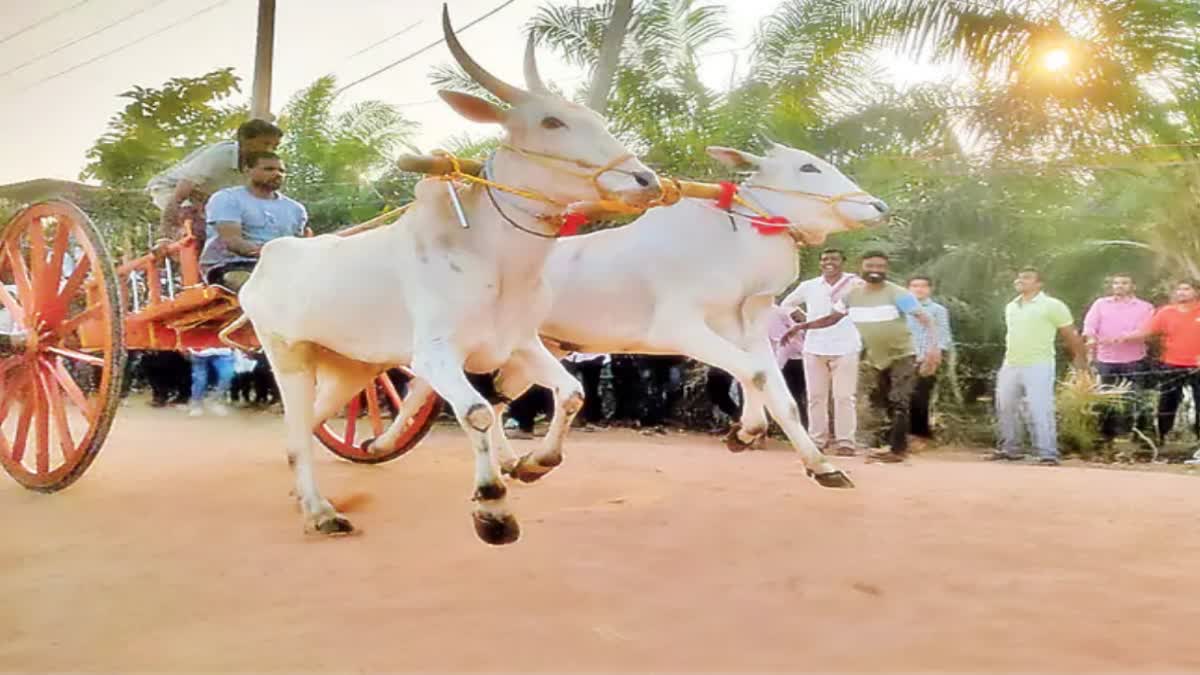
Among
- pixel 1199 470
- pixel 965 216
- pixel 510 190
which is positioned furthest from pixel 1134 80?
pixel 510 190

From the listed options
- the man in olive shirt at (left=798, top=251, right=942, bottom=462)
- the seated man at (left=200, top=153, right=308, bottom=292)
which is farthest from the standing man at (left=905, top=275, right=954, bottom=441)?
the seated man at (left=200, top=153, right=308, bottom=292)

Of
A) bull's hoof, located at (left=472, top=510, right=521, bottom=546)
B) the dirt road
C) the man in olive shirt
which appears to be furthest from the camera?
the man in olive shirt

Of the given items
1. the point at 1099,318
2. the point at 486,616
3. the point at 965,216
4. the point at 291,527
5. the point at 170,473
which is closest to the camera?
the point at 486,616

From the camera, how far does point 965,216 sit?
8727mm

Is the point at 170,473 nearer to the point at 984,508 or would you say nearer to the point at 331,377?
the point at 331,377

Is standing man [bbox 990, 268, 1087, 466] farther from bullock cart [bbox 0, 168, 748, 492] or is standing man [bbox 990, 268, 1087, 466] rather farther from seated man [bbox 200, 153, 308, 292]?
seated man [bbox 200, 153, 308, 292]

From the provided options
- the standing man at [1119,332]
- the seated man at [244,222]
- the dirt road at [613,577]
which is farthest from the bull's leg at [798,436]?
the standing man at [1119,332]

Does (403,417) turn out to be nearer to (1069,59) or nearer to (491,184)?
(491,184)

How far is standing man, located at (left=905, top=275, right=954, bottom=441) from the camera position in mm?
6918

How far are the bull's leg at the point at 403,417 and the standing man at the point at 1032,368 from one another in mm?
3678

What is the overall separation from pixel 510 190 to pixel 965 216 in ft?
19.7

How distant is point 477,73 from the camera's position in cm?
342

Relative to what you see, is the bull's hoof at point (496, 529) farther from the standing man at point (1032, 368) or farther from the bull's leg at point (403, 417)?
the standing man at point (1032, 368)

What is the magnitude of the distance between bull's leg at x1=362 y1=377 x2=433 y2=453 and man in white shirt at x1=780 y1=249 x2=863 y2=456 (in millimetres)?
2834
